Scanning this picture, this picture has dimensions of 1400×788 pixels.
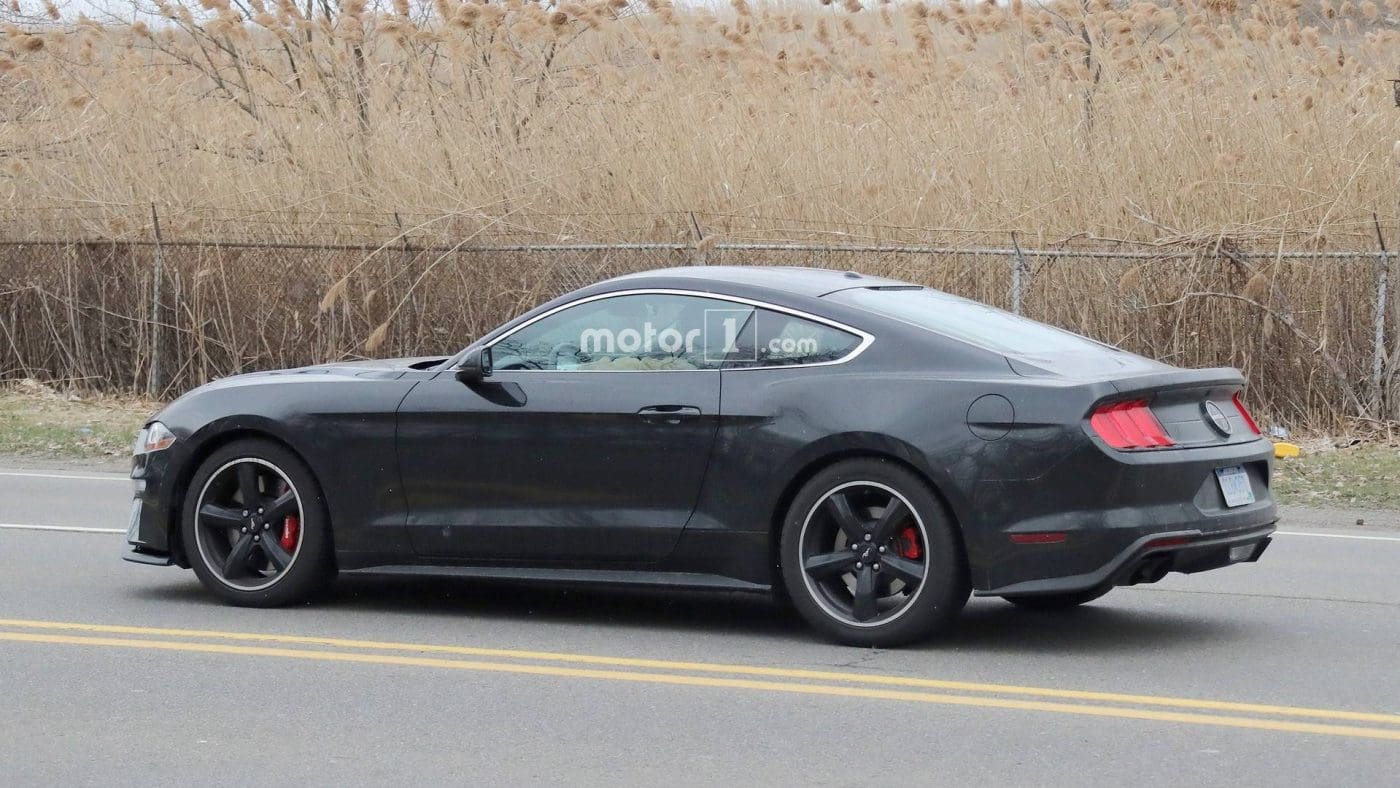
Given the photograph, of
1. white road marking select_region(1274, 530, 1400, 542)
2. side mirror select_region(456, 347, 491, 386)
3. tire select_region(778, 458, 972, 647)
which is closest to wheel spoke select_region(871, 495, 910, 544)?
tire select_region(778, 458, 972, 647)

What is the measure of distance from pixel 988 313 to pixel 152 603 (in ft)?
13.1

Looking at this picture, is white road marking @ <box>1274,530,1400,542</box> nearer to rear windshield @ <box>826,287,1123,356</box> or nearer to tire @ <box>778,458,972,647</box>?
rear windshield @ <box>826,287,1123,356</box>

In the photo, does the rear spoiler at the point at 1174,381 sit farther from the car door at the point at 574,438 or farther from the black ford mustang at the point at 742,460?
the car door at the point at 574,438

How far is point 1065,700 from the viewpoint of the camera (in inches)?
257

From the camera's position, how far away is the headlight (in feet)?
28.0

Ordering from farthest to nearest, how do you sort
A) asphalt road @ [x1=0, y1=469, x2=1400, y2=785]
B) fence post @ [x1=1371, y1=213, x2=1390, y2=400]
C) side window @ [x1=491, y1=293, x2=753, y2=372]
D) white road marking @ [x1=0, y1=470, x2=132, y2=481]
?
fence post @ [x1=1371, y1=213, x2=1390, y2=400] < white road marking @ [x1=0, y1=470, x2=132, y2=481] < side window @ [x1=491, y1=293, x2=753, y2=372] < asphalt road @ [x1=0, y1=469, x2=1400, y2=785]

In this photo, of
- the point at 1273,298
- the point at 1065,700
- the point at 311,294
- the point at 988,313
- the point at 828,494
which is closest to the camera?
the point at 1065,700

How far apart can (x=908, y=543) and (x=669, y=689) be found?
1165mm

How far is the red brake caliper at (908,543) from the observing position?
7.29m

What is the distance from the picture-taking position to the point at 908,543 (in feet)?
23.9

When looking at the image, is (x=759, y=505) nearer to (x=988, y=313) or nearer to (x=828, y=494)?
(x=828, y=494)

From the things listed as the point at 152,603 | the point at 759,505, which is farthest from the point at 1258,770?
the point at 152,603

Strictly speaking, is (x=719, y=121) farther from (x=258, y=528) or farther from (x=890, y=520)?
(x=890, y=520)

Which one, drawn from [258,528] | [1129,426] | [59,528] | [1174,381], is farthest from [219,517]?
[1174,381]
